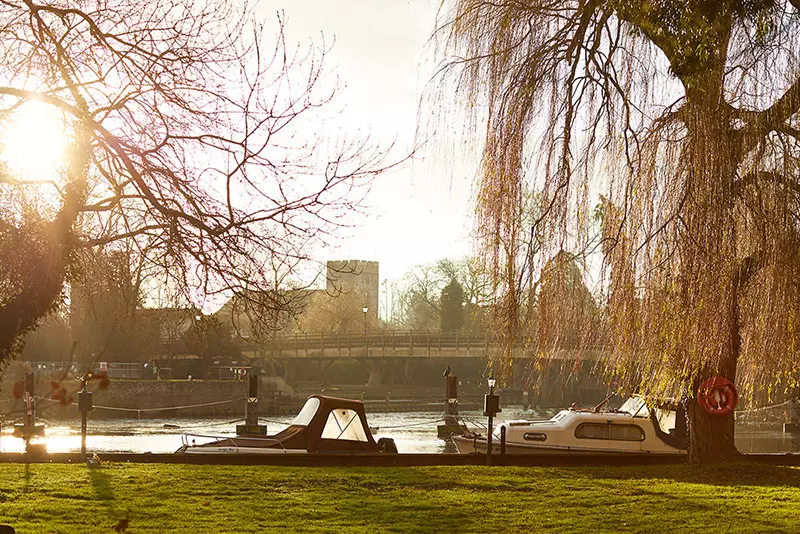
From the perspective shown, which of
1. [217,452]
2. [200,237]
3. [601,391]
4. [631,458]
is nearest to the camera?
[200,237]

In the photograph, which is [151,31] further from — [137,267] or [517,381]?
[517,381]

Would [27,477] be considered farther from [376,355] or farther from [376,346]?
[376,346]

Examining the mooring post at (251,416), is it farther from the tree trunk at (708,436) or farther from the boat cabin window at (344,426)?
the tree trunk at (708,436)

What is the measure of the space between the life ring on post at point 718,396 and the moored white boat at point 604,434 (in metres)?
5.60

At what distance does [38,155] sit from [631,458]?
13.8 metres

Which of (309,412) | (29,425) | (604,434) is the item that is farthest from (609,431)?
(29,425)

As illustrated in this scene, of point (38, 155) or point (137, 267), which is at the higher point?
point (38, 155)

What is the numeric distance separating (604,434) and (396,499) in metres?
10.5

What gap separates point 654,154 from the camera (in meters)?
11.9

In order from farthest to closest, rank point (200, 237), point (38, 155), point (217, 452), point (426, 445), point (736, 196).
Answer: point (426, 445) < point (217, 452) < point (736, 196) < point (38, 155) < point (200, 237)

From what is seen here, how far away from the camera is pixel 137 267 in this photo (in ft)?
34.9

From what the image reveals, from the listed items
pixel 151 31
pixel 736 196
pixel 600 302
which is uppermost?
pixel 151 31

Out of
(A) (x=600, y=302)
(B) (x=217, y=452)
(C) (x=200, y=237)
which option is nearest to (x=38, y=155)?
(C) (x=200, y=237)

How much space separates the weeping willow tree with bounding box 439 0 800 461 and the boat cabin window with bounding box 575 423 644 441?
9.63 metres
